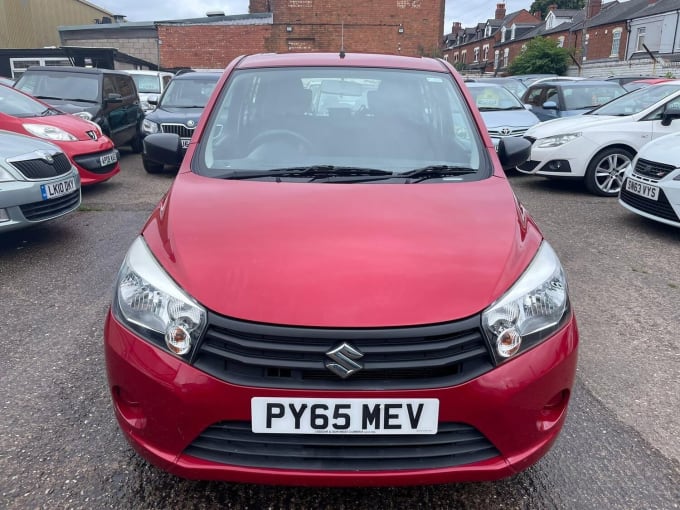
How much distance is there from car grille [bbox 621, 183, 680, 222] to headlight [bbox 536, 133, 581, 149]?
176 cm

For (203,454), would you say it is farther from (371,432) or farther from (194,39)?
(194,39)

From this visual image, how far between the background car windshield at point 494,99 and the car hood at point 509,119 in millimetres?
332

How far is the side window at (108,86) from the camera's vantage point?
10578mm

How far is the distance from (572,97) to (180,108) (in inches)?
286

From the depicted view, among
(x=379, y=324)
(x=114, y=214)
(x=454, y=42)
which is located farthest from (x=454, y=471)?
(x=454, y=42)

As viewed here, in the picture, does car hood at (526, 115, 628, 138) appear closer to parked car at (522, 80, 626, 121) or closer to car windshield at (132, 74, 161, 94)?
parked car at (522, 80, 626, 121)

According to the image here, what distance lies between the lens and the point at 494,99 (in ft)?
35.0

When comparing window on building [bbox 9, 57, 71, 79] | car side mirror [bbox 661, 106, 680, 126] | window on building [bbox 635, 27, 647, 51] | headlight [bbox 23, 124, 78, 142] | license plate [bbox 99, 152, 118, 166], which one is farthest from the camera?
window on building [bbox 635, 27, 647, 51]

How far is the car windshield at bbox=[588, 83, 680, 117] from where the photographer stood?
27.1 feet

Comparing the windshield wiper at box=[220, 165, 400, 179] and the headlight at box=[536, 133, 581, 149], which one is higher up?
the windshield wiper at box=[220, 165, 400, 179]

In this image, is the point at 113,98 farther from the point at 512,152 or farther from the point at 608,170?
the point at 512,152

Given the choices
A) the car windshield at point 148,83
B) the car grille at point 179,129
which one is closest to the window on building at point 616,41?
the car windshield at point 148,83

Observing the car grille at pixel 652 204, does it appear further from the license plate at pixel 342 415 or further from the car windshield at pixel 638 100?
the license plate at pixel 342 415

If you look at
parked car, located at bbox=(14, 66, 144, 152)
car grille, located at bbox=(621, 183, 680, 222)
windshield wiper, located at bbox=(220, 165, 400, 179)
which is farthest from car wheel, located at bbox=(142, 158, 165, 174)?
windshield wiper, located at bbox=(220, 165, 400, 179)
